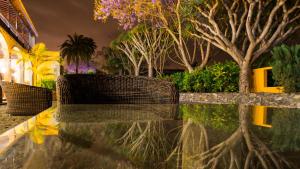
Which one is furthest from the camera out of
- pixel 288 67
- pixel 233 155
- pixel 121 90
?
pixel 288 67

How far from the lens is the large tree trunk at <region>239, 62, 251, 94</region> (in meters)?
12.5

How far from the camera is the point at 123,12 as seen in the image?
1655 centimetres

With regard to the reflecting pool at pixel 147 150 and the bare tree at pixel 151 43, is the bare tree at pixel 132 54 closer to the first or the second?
the bare tree at pixel 151 43

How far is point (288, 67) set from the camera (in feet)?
31.5

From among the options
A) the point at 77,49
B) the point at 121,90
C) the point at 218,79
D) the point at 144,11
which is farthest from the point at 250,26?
the point at 77,49

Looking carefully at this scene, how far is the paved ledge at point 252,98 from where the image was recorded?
9211 millimetres

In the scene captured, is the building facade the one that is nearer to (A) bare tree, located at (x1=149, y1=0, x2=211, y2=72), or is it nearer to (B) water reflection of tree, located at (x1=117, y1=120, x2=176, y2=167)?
(A) bare tree, located at (x1=149, y1=0, x2=211, y2=72)

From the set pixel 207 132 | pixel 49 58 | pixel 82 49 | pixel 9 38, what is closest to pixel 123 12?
pixel 9 38

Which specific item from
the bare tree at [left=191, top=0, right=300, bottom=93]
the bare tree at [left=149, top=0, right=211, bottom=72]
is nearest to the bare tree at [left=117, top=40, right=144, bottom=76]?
the bare tree at [left=149, top=0, right=211, bottom=72]

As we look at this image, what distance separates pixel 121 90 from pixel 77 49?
139ft

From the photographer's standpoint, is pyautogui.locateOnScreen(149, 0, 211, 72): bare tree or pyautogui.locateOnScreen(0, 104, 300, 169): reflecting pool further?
pyautogui.locateOnScreen(149, 0, 211, 72): bare tree

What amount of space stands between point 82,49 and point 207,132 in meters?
44.1

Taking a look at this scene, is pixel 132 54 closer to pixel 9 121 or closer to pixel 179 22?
pixel 179 22

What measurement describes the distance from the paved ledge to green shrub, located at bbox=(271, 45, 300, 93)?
0.40 meters
